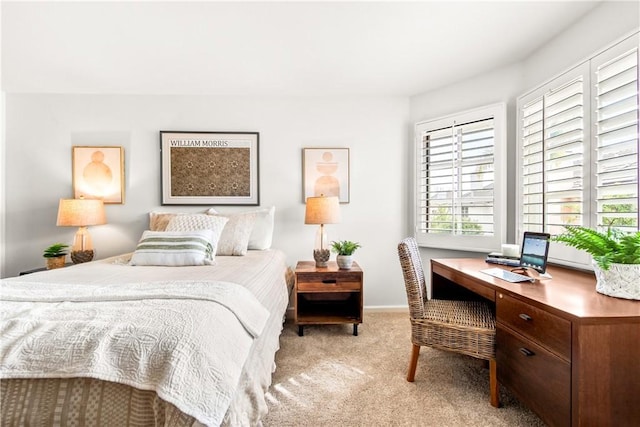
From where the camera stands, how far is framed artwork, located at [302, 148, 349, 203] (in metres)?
3.07

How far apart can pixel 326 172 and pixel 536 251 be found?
1.96m

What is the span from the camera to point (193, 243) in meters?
2.16

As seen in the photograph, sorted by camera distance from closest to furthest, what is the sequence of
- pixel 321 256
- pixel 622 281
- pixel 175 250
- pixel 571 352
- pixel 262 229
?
pixel 571 352, pixel 622 281, pixel 175 250, pixel 321 256, pixel 262 229

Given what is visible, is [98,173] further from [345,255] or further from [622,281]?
[622,281]

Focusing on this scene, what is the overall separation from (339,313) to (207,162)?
2047 millimetres

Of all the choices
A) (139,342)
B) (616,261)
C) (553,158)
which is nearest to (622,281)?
(616,261)

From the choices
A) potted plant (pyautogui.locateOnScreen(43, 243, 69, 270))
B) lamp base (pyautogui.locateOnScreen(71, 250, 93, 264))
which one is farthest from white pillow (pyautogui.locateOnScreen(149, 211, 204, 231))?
potted plant (pyautogui.locateOnScreen(43, 243, 69, 270))

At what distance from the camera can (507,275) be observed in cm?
168

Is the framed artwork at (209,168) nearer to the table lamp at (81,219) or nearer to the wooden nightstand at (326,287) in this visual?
the table lamp at (81,219)

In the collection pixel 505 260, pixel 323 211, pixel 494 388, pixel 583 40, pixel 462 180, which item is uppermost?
pixel 583 40

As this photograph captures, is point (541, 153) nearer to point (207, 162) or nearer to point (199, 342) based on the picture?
point (199, 342)

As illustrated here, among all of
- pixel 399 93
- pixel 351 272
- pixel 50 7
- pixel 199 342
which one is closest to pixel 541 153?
pixel 399 93

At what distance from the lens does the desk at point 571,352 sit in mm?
1030

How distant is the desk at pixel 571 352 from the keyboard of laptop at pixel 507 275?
0.26 feet
